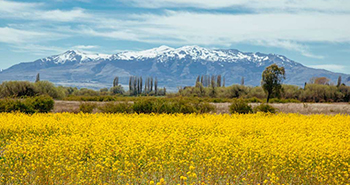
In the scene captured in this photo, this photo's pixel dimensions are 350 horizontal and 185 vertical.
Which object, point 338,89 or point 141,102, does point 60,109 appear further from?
point 338,89

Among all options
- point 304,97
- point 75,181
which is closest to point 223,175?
point 75,181

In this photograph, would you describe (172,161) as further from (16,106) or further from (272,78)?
(272,78)

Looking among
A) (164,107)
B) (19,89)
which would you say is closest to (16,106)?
(164,107)

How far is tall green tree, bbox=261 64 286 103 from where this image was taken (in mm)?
38469

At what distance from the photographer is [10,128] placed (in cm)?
1244

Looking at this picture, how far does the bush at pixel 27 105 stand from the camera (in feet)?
63.9

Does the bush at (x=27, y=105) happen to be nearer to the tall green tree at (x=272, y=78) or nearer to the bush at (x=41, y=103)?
the bush at (x=41, y=103)

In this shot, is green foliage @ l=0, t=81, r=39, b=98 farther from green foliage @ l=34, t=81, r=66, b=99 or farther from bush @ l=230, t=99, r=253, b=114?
bush @ l=230, t=99, r=253, b=114

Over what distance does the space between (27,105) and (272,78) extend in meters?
25.9

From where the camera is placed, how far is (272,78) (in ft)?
127

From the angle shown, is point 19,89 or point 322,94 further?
point 322,94

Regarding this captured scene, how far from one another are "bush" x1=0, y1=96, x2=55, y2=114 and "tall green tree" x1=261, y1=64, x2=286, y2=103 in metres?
23.8

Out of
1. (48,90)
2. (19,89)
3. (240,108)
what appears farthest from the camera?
(48,90)

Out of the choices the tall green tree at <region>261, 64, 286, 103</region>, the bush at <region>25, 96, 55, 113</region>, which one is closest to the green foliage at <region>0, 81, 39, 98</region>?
the bush at <region>25, 96, 55, 113</region>
